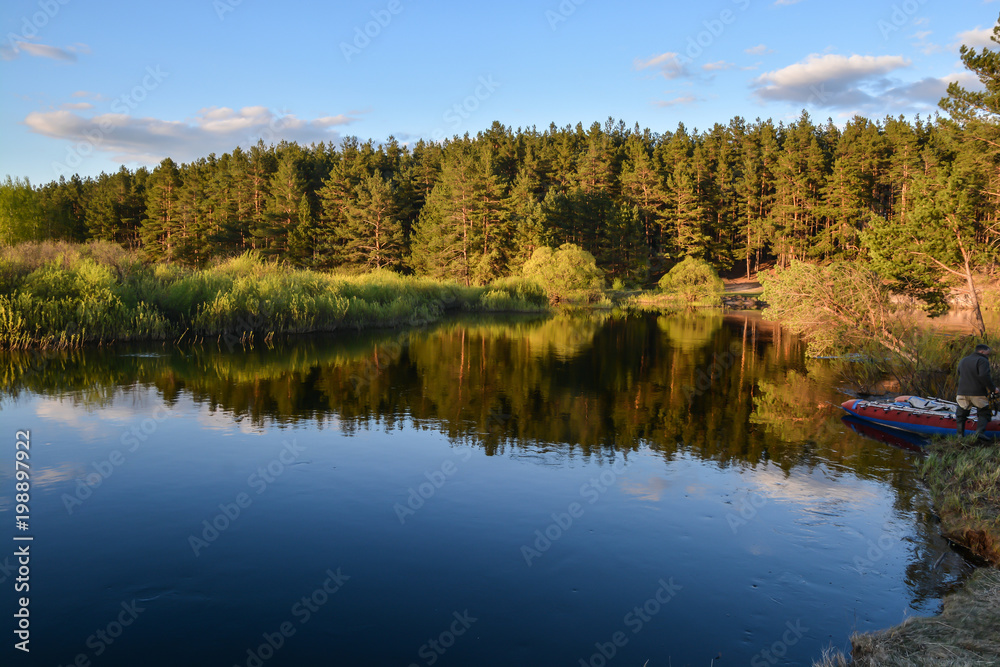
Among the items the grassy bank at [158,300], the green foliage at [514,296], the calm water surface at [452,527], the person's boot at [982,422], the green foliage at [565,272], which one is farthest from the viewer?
the green foliage at [565,272]

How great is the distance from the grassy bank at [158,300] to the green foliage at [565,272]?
872 inches

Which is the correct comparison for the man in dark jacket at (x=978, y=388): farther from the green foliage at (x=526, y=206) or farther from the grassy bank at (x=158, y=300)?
the green foliage at (x=526, y=206)

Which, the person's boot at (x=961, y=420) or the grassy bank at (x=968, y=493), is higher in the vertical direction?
the person's boot at (x=961, y=420)

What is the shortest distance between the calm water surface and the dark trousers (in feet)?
4.28

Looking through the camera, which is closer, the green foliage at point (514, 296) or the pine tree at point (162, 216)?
the green foliage at point (514, 296)

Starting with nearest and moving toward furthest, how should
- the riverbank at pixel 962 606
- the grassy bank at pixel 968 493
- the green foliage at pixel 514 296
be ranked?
the riverbank at pixel 962 606 < the grassy bank at pixel 968 493 < the green foliage at pixel 514 296

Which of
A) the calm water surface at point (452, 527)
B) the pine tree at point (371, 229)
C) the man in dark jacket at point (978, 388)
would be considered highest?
the pine tree at point (371, 229)

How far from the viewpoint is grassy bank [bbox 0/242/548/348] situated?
26625 mm

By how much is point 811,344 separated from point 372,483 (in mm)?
19306

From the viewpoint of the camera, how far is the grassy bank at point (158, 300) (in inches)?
1048

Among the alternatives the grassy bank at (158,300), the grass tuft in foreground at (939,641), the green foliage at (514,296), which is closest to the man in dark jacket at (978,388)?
the grass tuft in foreground at (939,641)

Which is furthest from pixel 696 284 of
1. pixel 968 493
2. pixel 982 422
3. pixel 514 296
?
pixel 968 493

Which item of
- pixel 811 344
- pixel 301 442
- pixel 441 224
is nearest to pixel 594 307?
pixel 441 224

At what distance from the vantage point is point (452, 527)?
→ 10.0 m
